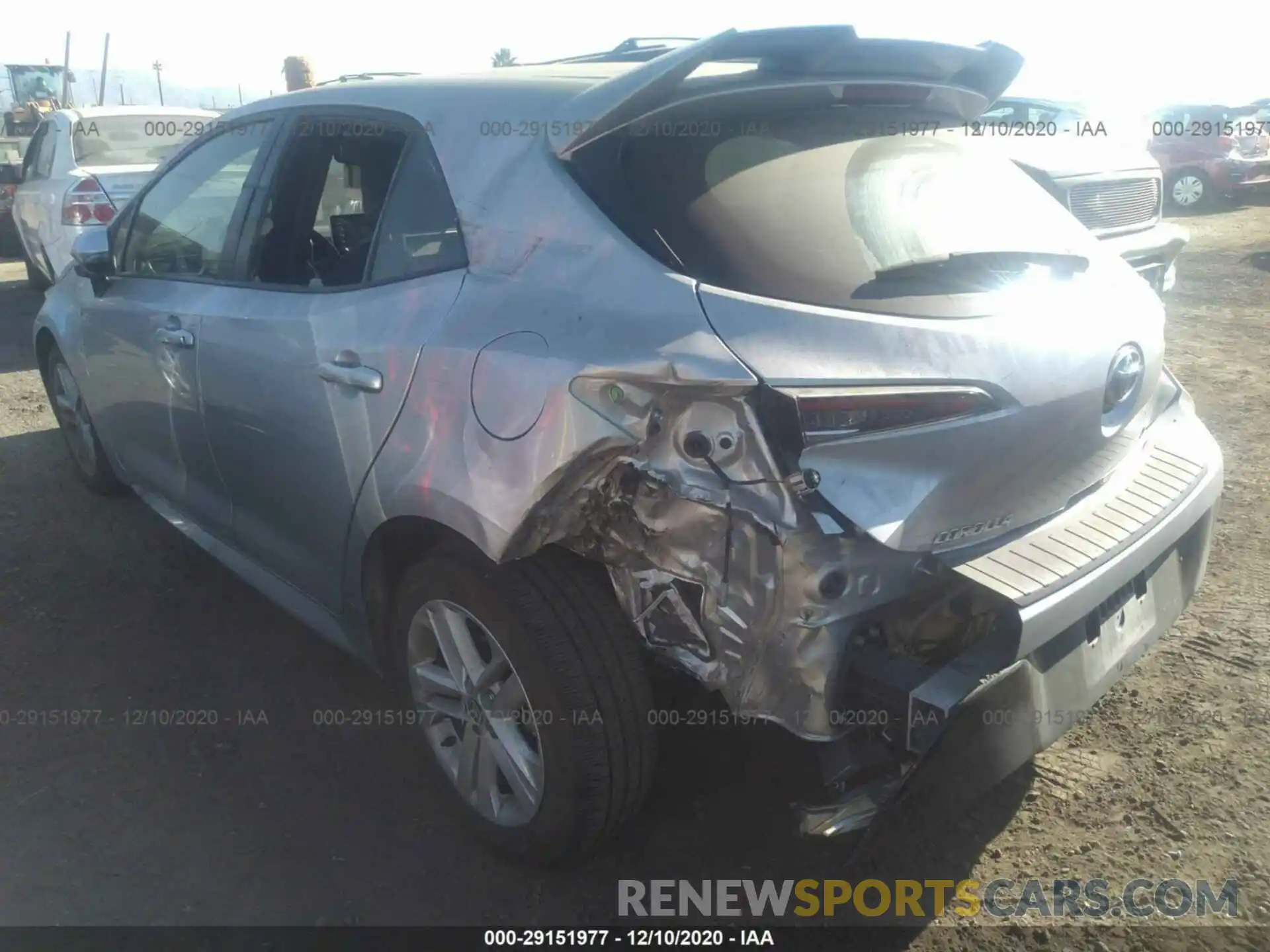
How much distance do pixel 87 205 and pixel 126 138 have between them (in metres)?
1.14

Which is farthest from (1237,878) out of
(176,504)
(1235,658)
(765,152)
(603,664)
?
(176,504)

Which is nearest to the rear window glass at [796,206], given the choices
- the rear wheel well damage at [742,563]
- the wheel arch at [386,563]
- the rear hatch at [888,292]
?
the rear hatch at [888,292]

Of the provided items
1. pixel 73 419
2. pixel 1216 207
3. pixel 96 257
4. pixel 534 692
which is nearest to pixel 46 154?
pixel 73 419

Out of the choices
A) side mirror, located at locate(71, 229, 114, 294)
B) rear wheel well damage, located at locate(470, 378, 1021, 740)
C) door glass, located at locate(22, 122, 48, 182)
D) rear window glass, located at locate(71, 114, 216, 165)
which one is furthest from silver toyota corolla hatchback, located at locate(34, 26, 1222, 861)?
door glass, located at locate(22, 122, 48, 182)

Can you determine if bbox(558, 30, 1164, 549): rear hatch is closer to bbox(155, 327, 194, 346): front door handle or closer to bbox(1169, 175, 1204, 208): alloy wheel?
bbox(155, 327, 194, 346): front door handle

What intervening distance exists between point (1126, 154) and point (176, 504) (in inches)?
255

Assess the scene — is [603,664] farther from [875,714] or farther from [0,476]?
[0,476]

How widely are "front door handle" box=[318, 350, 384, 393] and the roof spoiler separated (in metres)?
0.71

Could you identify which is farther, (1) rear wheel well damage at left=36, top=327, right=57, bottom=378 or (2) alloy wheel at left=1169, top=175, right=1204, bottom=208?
(2) alloy wheel at left=1169, top=175, right=1204, bottom=208

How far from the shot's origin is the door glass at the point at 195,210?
333 centimetres

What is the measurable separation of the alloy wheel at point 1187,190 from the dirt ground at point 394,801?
46.0 ft

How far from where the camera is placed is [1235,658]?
330 centimetres

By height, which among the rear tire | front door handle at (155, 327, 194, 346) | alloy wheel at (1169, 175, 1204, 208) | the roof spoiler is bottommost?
alloy wheel at (1169, 175, 1204, 208)

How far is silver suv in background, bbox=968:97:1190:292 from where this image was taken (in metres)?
6.52
